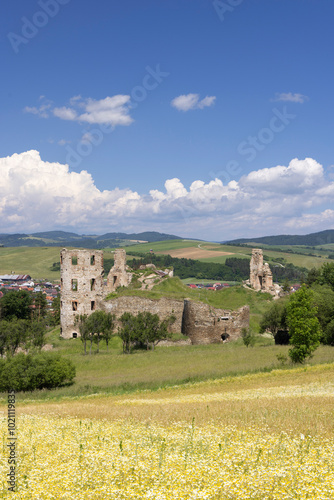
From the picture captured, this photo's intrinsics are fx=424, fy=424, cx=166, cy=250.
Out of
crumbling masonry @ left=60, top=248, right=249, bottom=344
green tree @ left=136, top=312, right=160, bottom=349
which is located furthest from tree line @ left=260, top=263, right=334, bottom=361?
green tree @ left=136, top=312, right=160, bottom=349

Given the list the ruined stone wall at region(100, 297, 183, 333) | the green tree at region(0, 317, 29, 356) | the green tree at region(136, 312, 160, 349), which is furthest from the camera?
the ruined stone wall at region(100, 297, 183, 333)

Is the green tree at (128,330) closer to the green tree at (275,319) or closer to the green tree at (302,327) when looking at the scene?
the green tree at (275,319)

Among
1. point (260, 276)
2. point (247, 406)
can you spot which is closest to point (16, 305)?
point (260, 276)

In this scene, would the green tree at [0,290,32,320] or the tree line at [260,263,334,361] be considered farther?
the green tree at [0,290,32,320]

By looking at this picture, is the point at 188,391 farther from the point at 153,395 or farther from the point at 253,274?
the point at 253,274

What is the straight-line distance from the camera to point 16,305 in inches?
2827

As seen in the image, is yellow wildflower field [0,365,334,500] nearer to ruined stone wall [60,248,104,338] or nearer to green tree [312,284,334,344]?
green tree [312,284,334,344]

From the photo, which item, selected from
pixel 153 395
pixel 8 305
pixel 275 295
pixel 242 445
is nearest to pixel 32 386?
pixel 153 395

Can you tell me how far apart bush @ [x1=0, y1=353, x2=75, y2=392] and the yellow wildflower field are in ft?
48.3

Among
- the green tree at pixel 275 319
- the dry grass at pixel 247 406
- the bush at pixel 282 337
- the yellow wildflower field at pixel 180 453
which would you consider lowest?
the bush at pixel 282 337

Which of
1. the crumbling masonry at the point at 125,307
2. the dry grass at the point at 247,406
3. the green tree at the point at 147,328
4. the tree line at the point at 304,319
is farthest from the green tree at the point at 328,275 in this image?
the dry grass at the point at 247,406

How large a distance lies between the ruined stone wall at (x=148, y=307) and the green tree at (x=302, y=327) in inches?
866

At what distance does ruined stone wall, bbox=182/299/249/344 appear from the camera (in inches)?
2026

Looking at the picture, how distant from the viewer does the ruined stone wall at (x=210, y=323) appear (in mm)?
51469
